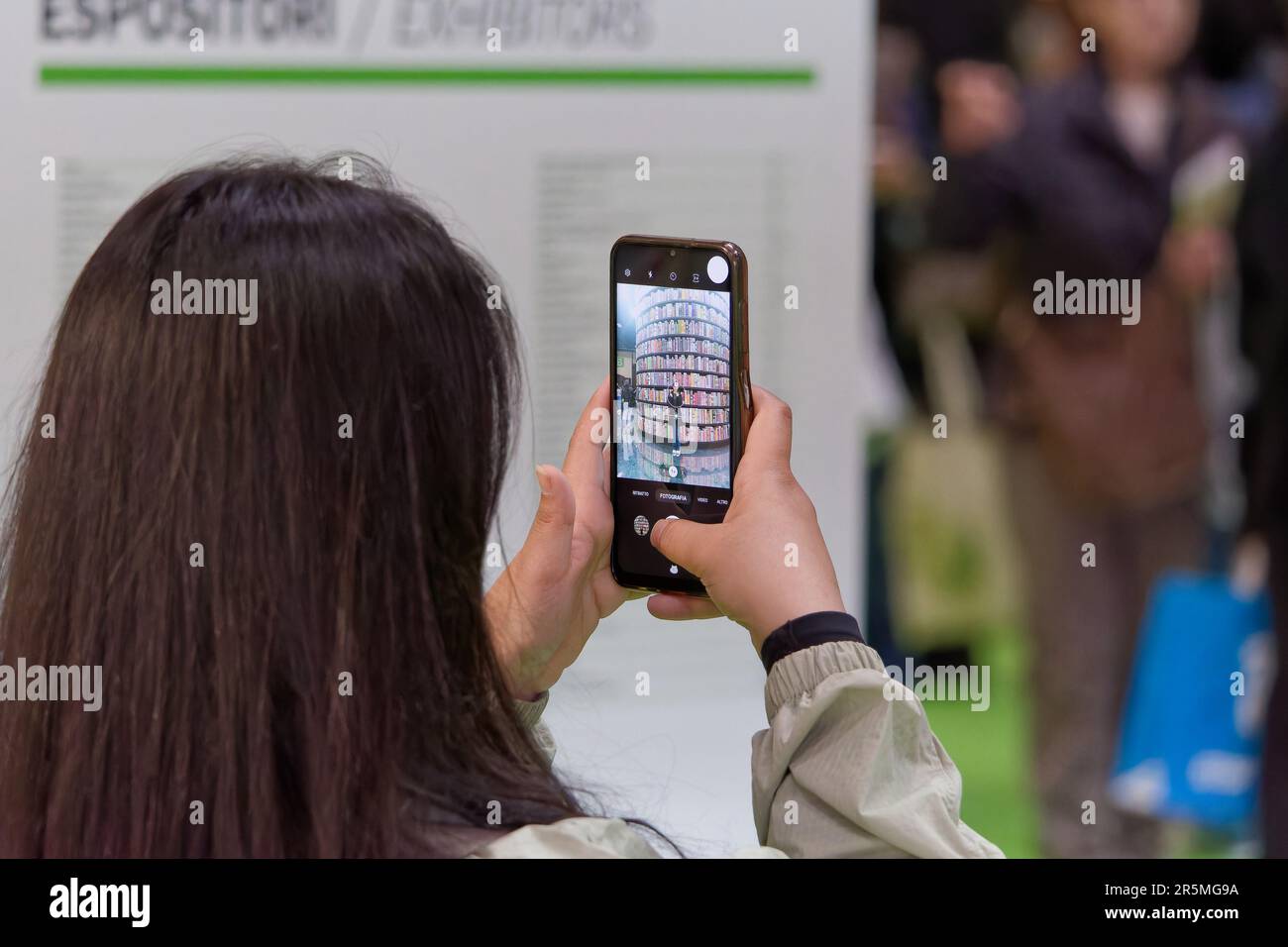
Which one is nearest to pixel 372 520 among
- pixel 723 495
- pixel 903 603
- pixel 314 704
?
pixel 314 704

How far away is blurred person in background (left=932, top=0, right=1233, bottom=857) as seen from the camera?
2.07 m

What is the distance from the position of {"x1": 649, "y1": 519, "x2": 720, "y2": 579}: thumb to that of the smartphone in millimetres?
16

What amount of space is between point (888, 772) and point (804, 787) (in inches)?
2.0

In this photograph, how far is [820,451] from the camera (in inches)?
71.2

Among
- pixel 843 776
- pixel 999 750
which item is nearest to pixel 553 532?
pixel 843 776

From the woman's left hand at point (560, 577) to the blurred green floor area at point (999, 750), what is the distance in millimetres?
1187

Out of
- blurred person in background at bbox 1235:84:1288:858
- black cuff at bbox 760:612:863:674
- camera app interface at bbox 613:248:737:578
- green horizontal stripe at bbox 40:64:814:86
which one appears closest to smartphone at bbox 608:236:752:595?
camera app interface at bbox 613:248:737:578

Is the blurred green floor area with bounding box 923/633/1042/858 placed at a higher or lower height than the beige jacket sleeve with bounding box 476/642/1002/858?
lower

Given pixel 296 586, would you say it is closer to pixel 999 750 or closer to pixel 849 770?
pixel 849 770

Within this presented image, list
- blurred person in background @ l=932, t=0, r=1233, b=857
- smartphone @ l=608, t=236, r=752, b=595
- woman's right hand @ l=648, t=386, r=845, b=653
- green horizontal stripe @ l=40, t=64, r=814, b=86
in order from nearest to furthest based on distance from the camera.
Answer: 1. woman's right hand @ l=648, t=386, r=845, b=653
2. smartphone @ l=608, t=236, r=752, b=595
3. green horizontal stripe @ l=40, t=64, r=814, b=86
4. blurred person in background @ l=932, t=0, r=1233, b=857

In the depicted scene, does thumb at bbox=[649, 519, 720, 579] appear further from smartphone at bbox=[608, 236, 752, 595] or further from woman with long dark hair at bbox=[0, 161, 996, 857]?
woman with long dark hair at bbox=[0, 161, 996, 857]

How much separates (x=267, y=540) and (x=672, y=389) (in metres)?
0.34

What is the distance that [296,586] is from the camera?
2.77ft

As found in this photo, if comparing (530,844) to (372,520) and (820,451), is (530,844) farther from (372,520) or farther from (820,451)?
(820,451)
